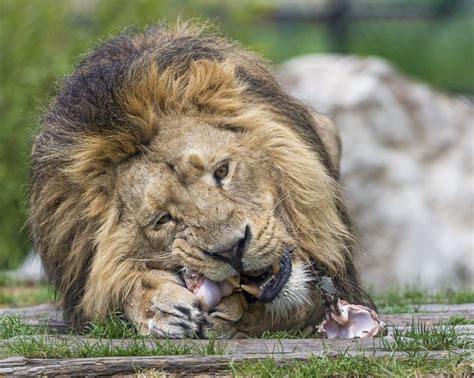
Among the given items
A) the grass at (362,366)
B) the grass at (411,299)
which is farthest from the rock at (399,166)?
the grass at (362,366)

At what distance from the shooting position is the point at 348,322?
4.63 m

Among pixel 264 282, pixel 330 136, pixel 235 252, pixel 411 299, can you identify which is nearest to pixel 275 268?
pixel 264 282

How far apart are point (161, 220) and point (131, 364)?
776 millimetres

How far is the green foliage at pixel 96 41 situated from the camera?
9844mm

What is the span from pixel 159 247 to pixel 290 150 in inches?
25.9

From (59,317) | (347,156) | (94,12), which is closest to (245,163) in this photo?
(59,317)

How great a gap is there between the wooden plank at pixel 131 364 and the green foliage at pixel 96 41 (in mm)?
4769

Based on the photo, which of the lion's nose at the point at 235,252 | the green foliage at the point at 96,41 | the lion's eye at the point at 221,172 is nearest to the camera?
the lion's nose at the point at 235,252

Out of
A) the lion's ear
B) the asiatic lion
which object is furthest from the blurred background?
the asiatic lion

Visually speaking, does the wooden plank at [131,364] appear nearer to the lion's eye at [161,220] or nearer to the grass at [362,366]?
the grass at [362,366]

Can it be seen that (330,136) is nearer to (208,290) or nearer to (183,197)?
(183,197)

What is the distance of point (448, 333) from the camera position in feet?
14.1

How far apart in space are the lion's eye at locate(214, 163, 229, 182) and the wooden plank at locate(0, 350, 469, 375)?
792 mm

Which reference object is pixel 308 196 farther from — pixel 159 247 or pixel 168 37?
pixel 168 37
